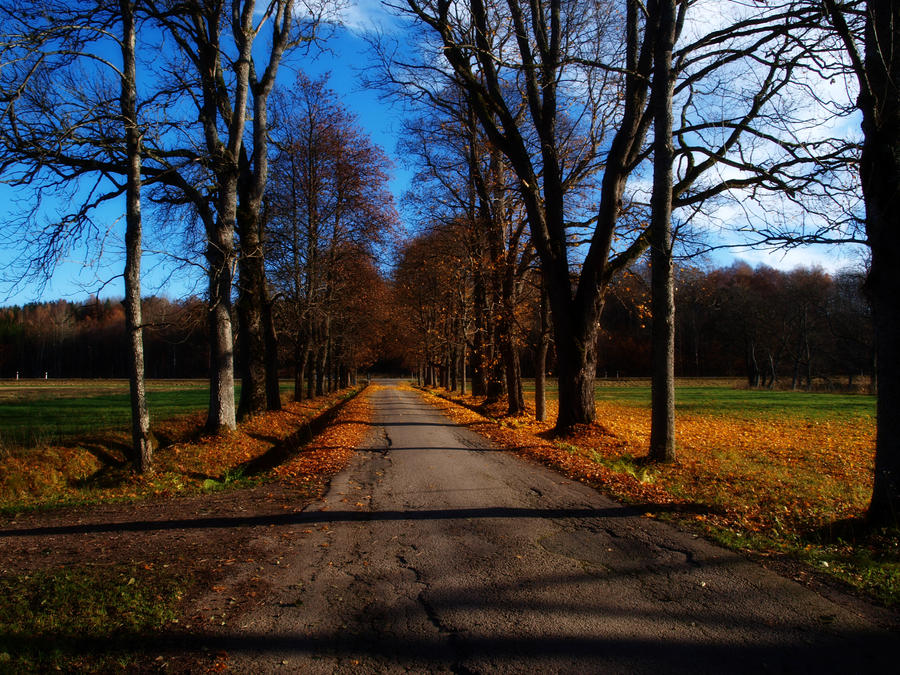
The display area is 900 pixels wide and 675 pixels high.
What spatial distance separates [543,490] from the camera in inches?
283

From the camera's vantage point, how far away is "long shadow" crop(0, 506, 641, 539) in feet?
18.5

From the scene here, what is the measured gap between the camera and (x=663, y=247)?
939 cm

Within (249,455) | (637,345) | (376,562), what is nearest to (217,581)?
(376,562)

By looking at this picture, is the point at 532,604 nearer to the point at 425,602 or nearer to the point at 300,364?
the point at 425,602

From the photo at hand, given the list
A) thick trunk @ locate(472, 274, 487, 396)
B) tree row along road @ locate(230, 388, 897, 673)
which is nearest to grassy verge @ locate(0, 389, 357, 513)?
tree row along road @ locate(230, 388, 897, 673)

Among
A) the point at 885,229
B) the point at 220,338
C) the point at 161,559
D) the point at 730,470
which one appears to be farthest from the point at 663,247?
the point at 220,338

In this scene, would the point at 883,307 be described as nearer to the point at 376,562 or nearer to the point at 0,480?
the point at 376,562

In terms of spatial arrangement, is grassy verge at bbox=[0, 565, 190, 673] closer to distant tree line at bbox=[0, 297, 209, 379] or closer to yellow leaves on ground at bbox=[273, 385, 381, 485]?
yellow leaves on ground at bbox=[273, 385, 381, 485]

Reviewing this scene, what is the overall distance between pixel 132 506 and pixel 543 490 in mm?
5414

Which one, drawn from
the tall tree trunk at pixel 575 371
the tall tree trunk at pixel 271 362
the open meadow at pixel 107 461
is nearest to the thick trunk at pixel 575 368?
the tall tree trunk at pixel 575 371

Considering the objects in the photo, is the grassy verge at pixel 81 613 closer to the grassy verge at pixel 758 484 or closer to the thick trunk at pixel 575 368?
the grassy verge at pixel 758 484

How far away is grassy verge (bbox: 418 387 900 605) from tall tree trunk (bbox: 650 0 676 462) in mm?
796

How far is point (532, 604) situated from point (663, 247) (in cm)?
739

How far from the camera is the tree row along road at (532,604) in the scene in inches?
121
